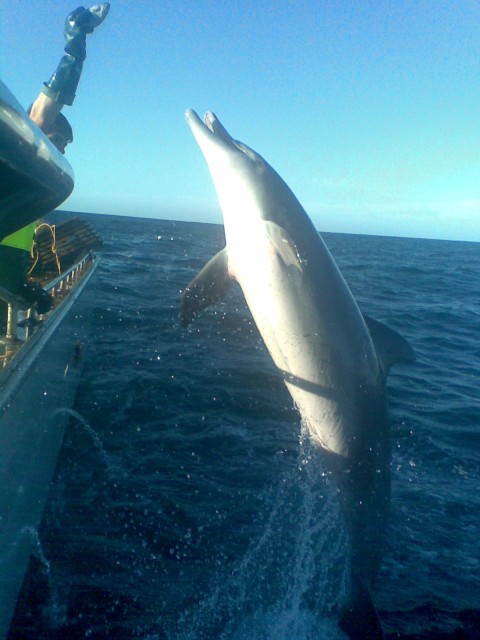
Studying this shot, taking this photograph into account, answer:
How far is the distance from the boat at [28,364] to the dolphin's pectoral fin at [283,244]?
1.82m

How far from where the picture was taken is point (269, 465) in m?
5.73

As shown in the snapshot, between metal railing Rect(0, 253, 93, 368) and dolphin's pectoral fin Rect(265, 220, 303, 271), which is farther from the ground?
dolphin's pectoral fin Rect(265, 220, 303, 271)

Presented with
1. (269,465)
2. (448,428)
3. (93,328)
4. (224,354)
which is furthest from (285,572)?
(93,328)

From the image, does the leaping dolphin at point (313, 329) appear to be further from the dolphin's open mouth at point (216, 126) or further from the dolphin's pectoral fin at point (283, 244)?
the dolphin's open mouth at point (216, 126)

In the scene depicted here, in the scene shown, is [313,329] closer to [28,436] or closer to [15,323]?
[28,436]

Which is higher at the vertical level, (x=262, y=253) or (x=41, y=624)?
(x=262, y=253)

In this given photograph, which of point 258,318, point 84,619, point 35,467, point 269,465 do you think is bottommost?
point 84,619

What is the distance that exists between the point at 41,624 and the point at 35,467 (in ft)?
3.82

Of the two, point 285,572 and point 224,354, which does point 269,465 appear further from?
point 224,354

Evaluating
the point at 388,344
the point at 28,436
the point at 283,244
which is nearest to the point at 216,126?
the point at 283,244

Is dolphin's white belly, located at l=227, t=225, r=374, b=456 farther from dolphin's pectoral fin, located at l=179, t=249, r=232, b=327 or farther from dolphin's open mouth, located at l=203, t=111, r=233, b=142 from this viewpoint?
dolphin's open mouth, located at l=203, t=111, r=233, b=142

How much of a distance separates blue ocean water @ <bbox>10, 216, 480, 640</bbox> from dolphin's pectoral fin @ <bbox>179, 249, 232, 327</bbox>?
5.47ft

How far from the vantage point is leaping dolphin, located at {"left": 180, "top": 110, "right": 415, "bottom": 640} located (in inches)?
158

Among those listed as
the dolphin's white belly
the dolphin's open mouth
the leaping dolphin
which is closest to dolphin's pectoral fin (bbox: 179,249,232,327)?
the leaping dolphin
